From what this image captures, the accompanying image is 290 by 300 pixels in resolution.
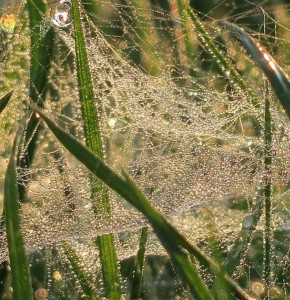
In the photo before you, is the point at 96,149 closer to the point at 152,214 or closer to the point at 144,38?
the point at 152,214

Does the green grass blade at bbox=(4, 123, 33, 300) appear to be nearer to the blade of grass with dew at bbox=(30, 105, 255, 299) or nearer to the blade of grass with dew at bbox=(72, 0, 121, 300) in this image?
the blade of grass with dew at bbox=(30, 105, 255, 299)

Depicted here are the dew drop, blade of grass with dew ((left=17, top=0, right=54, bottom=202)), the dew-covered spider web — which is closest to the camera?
the dew-covered spider web

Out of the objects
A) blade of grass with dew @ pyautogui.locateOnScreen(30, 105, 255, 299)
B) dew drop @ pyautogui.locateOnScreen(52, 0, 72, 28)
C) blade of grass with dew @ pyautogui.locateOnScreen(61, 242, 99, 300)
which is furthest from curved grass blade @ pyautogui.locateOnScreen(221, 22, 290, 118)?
dew drop @ pyautogui.locateOnScreen(52, 0, 72, 28)

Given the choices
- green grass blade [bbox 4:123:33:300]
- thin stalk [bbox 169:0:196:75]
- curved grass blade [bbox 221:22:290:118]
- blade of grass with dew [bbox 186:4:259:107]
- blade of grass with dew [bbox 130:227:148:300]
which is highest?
thin stalk [bbox 169:0:196:75]

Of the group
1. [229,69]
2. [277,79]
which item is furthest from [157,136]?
[277,79]

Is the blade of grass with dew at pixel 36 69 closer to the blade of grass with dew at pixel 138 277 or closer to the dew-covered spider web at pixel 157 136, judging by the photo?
the dew-covered spider web at pixel 157 136

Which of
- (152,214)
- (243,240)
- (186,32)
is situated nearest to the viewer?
(152,214)
